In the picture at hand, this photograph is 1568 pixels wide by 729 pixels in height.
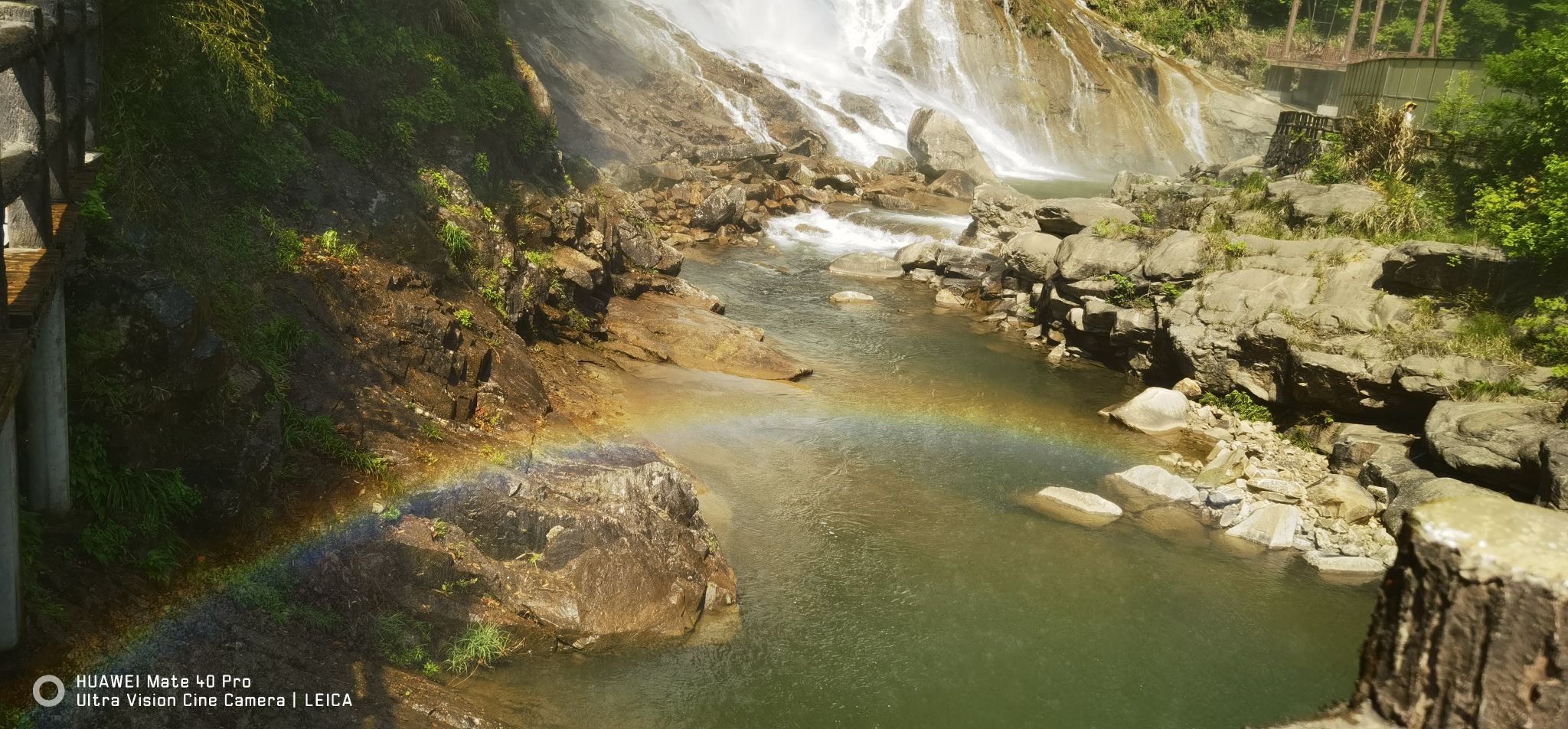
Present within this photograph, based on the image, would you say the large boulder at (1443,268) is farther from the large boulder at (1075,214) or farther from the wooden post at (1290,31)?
the wooden post at (1290,31)

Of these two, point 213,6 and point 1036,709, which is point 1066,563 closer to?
point 1036,709

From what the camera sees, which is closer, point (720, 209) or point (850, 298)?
point (850, 298)

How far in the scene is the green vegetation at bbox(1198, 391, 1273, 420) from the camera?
56.7 feet

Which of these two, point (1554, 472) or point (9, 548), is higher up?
point (9, 548)

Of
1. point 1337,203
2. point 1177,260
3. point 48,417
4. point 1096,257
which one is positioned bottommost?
point 1096,257

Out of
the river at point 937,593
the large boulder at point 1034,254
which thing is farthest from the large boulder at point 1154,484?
the large boulder at point 1034,254

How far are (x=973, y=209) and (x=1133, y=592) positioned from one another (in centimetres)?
1959

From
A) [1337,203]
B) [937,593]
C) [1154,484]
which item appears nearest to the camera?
[937,593]

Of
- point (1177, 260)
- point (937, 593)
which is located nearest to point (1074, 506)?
point (937, 593)

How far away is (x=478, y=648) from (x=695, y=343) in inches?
378

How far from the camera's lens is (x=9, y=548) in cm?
481

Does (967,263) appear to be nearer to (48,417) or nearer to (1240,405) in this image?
(1240,405)

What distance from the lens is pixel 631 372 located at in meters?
16.2

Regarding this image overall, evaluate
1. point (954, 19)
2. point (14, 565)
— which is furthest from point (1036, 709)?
point (954, 19)
